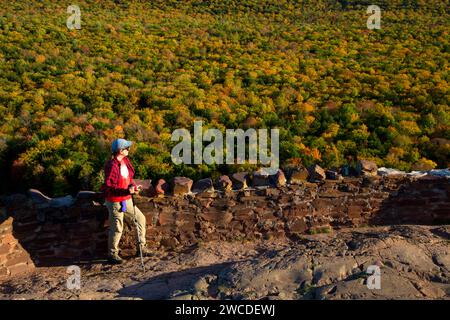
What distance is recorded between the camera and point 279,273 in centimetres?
490

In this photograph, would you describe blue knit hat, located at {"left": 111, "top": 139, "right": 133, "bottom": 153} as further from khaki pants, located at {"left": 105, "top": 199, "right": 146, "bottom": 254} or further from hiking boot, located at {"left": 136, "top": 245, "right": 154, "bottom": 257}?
hiking boot, located at {"left": 136, "top": 245, "right": 154, "bottom": 257}

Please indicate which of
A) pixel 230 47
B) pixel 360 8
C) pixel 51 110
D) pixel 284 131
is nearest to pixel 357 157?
pixel 284 131

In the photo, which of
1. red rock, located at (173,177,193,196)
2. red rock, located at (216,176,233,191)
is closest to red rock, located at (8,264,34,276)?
red rock, located at (173,177,193,196)

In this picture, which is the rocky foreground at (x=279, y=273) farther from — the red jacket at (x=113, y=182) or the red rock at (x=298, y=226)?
the red jacket at (x=113, y=182)

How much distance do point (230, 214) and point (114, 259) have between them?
174cm

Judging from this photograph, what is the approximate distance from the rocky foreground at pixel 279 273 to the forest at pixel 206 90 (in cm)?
257

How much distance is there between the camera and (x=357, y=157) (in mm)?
9305

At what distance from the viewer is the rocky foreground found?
15.1ft

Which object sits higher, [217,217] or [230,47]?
[230,47]

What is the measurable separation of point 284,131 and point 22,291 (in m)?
7.02

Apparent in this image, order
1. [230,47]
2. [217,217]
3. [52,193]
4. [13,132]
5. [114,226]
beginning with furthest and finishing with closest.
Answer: [230,47], [13,132], [52,193], [217,217], [114,226]

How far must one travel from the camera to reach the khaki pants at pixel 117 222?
18.5ft

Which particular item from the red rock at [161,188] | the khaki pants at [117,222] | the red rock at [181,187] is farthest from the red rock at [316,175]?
the khaki pants at [117,222]

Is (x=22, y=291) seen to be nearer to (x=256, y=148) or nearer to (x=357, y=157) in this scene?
(x=256, y=148)
